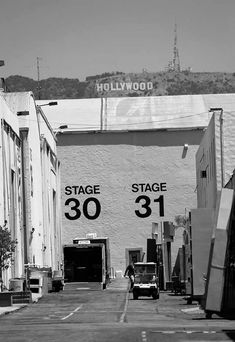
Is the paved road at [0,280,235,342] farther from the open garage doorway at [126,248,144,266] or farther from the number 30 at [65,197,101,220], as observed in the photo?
the number 30 at [65,197,101,220]

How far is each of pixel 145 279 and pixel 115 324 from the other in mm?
22911

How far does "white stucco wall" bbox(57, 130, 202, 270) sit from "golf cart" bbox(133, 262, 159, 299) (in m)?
47.0

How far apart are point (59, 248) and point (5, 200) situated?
1391 inches

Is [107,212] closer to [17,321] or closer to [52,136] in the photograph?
[52,136]

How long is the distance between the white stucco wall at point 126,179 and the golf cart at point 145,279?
4703cm

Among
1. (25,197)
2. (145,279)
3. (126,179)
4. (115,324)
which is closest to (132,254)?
(126,179)

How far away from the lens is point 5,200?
6462cm

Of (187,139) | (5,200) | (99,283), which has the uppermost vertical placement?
(187,139)

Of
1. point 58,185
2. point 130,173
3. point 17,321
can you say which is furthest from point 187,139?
point 17,321

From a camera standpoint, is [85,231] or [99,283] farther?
[85,231]

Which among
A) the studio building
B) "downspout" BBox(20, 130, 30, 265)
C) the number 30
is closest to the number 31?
the studio building

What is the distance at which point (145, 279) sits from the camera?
52000 millimetres

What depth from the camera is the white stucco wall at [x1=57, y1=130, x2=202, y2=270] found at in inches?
3942

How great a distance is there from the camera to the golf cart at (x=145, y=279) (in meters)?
51.8
